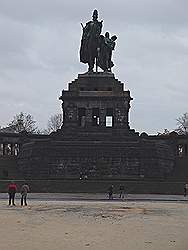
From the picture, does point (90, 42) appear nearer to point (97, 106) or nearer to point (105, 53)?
point (105, 53)

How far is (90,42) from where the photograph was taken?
57812 millimetres

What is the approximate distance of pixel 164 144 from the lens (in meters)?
52.6

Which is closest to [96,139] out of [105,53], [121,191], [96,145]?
[96,145]

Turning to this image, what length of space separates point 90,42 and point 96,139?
12.1 meters

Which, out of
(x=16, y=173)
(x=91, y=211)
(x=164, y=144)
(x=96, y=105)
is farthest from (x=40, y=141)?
(x=91, y=211)

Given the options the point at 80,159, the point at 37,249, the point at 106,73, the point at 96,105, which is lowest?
the point at 37,249

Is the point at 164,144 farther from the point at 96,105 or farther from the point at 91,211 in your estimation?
the point at 91,211

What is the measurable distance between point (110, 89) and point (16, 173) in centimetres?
1334

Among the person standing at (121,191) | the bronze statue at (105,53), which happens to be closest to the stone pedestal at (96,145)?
the bronze statue at (105,53)

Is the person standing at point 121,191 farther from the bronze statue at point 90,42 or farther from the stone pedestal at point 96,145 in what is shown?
the bronze statue at point 90,42

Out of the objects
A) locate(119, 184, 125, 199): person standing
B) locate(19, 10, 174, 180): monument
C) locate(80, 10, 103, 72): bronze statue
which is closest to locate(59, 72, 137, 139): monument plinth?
locate(19, 10, 174, 180): monument

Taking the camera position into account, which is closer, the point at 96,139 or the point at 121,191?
the point at 121,191

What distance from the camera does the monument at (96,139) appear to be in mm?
45938

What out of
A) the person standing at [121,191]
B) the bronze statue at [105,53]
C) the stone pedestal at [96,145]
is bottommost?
the person standing at [121,191]
